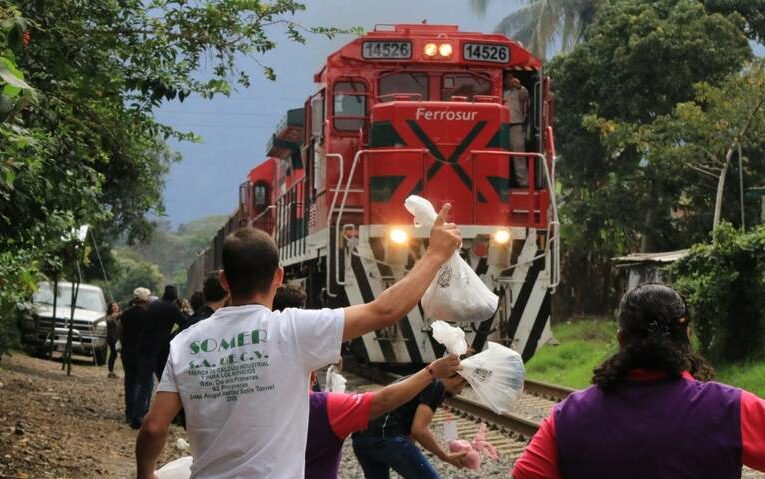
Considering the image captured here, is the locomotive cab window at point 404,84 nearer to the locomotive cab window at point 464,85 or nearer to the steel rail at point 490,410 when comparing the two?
the locomotive cab window at point 464,85

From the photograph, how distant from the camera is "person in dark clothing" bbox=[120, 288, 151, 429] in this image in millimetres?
12047

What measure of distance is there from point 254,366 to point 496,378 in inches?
46.2

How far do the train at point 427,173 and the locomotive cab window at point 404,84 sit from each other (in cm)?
1

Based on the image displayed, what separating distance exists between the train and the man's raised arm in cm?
755

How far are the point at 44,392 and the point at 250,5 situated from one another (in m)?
8.12

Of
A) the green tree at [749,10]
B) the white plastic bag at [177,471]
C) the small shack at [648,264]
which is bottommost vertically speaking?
the white plastic bag at [177,471]

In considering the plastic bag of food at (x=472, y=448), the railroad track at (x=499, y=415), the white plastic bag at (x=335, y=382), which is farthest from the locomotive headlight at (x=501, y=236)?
the plastic bag of food at (x=472, y=448)

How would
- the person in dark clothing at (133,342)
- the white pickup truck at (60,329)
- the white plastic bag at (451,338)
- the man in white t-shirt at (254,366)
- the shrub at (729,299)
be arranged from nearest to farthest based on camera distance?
1. the man in white t-shirt at (254,366)
2. the white plastic bag at (451,338)
3. the person in dark clothing at (133,342)
4. the shrub at (729,299)
5. the white pickup truck at (60,329)

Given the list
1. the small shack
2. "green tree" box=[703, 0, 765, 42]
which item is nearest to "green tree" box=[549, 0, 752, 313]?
"green tree" box=[703, 0, 765, 42]

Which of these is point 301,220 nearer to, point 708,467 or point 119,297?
point 708,467

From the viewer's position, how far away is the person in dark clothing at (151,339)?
38.7ft

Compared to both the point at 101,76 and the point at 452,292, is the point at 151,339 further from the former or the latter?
the point at 452,292

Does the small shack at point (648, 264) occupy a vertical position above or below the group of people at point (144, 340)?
above

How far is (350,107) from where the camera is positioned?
13.4 m
